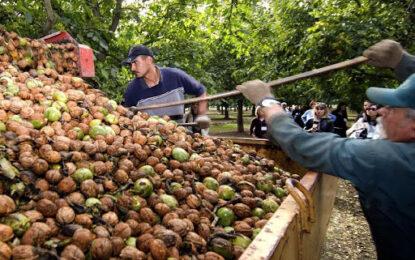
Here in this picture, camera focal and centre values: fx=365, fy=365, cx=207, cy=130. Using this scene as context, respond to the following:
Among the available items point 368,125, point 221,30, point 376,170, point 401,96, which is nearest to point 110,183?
point 376,170

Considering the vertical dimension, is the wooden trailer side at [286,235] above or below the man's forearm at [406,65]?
below

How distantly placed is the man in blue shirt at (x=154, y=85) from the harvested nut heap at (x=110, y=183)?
117cm

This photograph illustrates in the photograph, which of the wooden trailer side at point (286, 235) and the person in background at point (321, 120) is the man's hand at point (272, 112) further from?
the person in background at point (321, 120)

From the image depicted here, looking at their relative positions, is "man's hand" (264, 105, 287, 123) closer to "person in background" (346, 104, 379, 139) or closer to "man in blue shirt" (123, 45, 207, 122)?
"man in blue shirt" (123, 45, 207, 122)

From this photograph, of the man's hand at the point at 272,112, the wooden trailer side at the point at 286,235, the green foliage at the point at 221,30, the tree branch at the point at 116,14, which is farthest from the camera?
the tree branch at the point at 116,14

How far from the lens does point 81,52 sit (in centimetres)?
488

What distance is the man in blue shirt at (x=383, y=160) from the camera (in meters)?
2.12

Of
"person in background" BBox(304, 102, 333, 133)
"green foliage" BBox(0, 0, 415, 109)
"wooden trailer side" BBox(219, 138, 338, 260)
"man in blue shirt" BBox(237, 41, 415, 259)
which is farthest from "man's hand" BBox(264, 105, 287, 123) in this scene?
"person in background" BBox(304, 102, 333, 133)

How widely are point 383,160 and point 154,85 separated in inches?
144

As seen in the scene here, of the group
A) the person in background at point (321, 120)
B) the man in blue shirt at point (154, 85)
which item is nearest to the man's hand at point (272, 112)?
the man in blue shirt at point (154, 85)

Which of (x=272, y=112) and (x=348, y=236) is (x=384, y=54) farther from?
(x=348, y=236)

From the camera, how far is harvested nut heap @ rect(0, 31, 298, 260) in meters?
2.01

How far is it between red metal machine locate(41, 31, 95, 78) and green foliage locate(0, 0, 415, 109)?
812mm

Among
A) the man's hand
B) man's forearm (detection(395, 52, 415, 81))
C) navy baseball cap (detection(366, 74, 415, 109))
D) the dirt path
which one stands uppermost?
man's forearm (detection(395, 52, 415, 81))
